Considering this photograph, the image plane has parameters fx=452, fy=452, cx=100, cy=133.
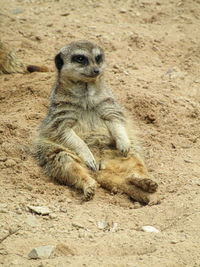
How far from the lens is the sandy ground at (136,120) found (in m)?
2.42

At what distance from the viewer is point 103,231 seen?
9.03 feet

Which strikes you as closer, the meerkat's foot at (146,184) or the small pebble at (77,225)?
the small pebble at (77,225)

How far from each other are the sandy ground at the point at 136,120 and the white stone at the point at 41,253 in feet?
0.12

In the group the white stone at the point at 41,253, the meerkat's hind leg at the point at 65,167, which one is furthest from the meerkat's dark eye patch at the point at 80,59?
the white stone at the point at 41,253

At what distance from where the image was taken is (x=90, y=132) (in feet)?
12.3

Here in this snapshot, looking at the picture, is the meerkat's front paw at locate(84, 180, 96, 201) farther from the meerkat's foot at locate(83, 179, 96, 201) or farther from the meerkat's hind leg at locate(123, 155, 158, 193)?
the meerkat's hind leg at locate(123, 155, 158, 193)

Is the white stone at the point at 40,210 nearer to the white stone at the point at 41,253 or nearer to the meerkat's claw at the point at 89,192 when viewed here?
the meerkat's claw at the point at 89,192

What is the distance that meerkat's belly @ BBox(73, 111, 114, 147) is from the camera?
3740mm

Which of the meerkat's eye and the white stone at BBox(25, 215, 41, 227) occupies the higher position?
the meerkat's eye

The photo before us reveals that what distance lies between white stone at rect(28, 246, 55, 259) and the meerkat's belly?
1.50m

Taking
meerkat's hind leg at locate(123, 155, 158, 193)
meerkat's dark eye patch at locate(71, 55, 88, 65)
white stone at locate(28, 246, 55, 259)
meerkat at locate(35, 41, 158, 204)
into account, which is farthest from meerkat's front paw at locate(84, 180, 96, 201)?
meerkat's dark eye patch at locate(71, 55, 88, 65)

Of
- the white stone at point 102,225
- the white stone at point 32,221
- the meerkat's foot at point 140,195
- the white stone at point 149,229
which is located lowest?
the meerkat's foot at point 140,195

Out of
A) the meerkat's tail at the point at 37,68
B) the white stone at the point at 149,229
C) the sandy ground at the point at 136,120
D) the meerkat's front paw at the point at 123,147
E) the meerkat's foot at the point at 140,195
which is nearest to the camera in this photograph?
the sandy ground at the point at 136,120

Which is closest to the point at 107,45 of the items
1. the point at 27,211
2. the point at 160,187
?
the point at 160,187
